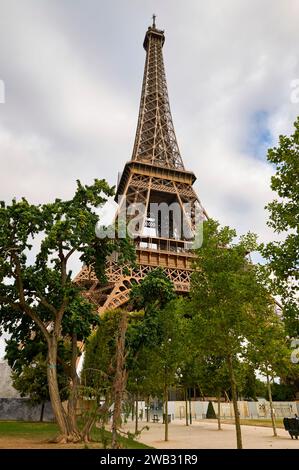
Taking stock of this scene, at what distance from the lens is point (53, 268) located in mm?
18312

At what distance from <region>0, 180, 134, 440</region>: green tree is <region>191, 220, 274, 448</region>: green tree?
5.30 m

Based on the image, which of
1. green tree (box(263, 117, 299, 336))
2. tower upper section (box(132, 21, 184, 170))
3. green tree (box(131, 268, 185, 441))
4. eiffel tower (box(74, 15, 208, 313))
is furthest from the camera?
tower upper section (box(132, 21, 184, 170))

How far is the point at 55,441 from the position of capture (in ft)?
47.2

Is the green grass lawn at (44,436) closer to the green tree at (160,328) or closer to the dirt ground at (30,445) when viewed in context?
the dirt ground at (30,445)

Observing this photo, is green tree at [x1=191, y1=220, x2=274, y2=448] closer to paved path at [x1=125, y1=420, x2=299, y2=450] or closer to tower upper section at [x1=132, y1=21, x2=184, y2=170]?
paved path at [x1=125, y1=420, x2=299, y2=450]

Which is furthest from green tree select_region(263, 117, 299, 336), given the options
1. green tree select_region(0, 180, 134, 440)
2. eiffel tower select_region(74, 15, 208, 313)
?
eiffel tower select_region(74, 15, 208, 313)

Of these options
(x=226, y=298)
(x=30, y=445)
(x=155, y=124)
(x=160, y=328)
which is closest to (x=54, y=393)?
(x=30, y=445)

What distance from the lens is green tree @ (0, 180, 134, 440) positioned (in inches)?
612

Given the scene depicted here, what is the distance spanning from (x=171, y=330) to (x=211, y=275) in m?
7.46

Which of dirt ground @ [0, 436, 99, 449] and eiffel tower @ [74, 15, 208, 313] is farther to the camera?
eiffel tower @ [74, 15, 208, 313]

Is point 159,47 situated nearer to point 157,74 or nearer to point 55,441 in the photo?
point 157,74

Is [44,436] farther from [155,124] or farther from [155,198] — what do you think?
[155,124]

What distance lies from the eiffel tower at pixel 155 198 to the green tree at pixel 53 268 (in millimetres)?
16079
